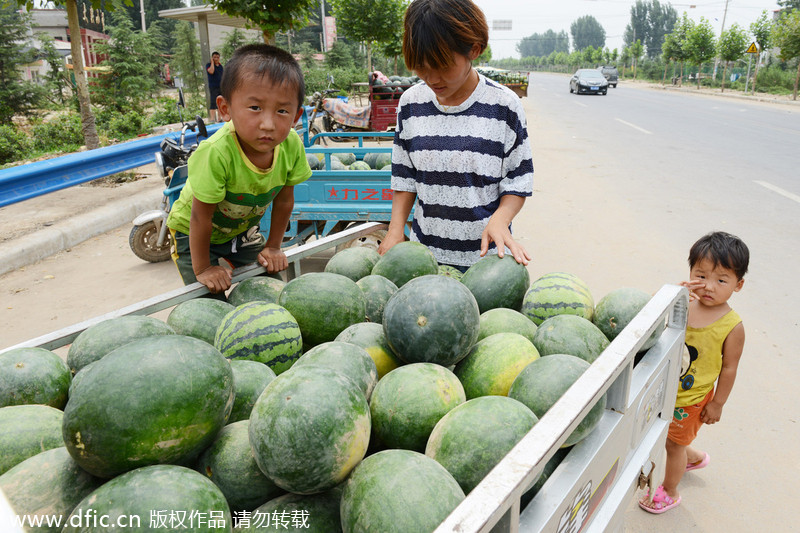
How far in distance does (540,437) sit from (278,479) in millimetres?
608

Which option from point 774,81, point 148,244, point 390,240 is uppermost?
point 774,81

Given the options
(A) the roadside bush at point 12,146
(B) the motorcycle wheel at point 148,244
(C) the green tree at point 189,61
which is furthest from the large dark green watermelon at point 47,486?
(C) the green tree at point 189,61

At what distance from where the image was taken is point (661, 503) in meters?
2.84

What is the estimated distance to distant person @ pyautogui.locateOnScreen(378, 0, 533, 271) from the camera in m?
2.24

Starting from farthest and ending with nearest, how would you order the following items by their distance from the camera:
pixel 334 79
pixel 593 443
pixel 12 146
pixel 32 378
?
pixel 334 79, pixel 12 146, pixel 32 378, pixel 593 443

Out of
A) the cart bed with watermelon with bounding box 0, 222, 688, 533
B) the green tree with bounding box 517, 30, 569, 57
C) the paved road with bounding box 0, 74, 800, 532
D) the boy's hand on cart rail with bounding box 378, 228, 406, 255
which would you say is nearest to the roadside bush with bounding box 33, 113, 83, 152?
the paved road with bounding box 0, 74, 800, 532

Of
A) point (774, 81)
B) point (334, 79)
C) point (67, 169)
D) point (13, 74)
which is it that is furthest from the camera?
point (774, 81)

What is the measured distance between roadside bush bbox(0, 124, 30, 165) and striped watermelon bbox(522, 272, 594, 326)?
1340 cm

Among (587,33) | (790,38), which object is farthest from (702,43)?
(587,33)

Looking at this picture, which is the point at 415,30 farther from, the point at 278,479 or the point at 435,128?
the point at 278,479

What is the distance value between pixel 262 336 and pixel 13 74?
754 inches

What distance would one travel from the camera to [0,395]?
159cm

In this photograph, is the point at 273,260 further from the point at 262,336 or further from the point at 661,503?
the point at 661,503

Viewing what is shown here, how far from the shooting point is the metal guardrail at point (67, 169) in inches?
183
